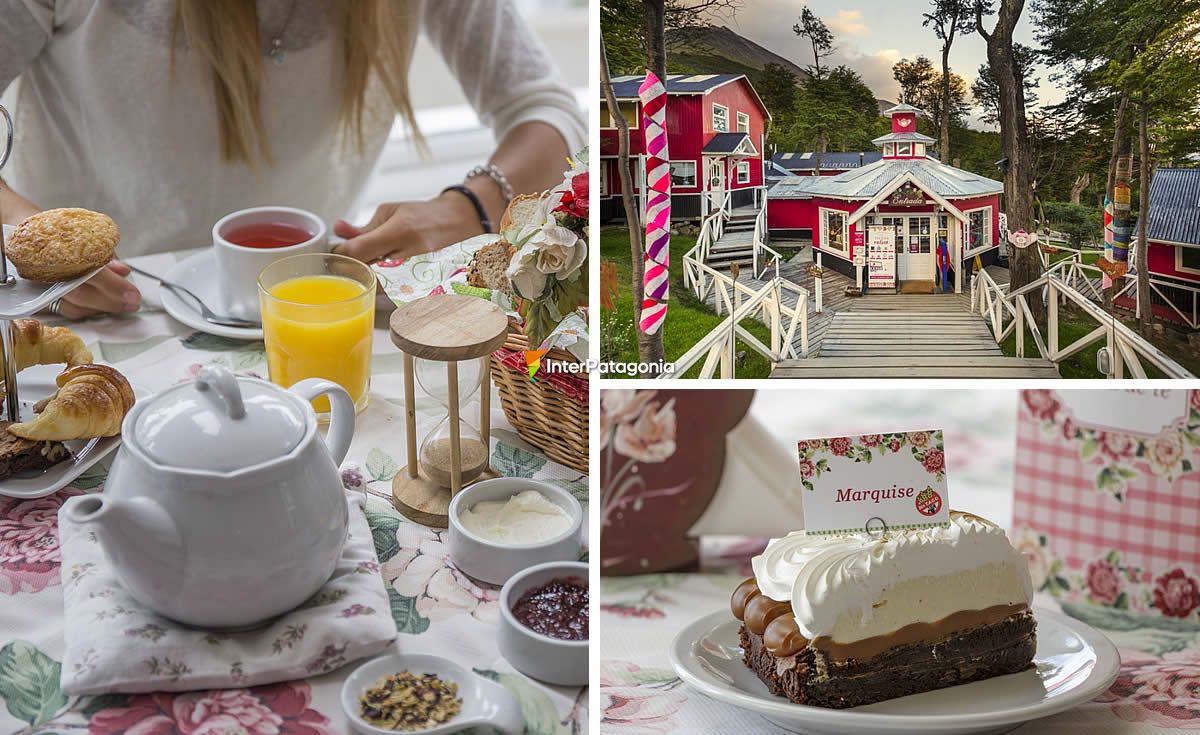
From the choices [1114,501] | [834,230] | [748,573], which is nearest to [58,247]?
[834,230]

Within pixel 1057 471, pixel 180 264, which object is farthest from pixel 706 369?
pixel 180 264

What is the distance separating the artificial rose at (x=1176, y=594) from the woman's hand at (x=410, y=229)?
2.85 ft

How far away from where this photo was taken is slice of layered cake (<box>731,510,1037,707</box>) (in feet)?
2.52

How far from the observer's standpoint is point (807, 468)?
0.80 metres

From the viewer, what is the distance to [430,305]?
2.73 ft

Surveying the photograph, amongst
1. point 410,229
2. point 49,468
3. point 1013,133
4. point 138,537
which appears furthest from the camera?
point 410,229

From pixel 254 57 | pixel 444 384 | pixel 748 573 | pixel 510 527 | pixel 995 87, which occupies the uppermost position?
pixel 254 57

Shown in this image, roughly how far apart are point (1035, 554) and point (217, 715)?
2.50 ft

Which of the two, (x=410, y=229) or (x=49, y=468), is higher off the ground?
(x=410, y=229)

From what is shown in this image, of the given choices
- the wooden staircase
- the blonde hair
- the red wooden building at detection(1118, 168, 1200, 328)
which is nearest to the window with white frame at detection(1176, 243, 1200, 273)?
the red wooden building at detection(1118, 168, 1200, 328)

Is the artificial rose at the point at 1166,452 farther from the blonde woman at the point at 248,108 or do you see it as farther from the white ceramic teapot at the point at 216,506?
the blonde woman at the point at 248,108

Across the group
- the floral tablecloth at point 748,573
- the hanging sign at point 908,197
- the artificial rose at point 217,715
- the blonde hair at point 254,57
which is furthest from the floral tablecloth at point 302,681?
the blonde hair at point 254,57

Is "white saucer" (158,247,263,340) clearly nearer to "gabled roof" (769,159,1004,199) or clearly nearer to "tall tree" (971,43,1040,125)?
"gabled roof" (769,159,1004,199)

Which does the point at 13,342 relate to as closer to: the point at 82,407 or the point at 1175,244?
the point at 82,407
